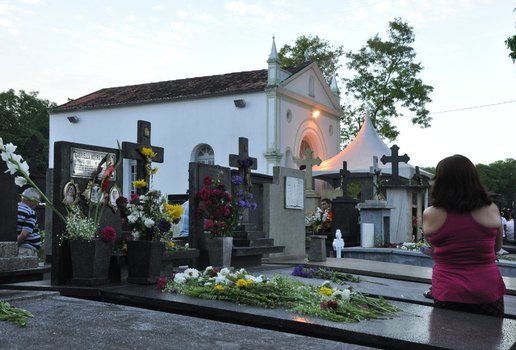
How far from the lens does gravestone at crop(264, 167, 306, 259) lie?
11148 mm

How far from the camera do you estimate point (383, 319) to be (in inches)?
183

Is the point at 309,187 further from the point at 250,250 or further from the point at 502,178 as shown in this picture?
the point at 502,178

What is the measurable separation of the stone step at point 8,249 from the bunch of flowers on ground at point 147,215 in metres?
1.32

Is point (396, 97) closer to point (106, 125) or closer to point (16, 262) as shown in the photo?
point (106, 125)

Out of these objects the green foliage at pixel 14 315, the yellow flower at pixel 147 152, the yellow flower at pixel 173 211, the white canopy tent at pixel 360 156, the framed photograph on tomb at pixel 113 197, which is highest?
the white canopy tent at pixel 360 156

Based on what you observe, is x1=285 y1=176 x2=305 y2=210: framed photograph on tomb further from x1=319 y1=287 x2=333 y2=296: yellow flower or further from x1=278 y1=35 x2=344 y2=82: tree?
x1=278 y1=35 x2=344 y2=82: tree

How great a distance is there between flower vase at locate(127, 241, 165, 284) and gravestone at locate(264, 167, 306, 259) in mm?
4735

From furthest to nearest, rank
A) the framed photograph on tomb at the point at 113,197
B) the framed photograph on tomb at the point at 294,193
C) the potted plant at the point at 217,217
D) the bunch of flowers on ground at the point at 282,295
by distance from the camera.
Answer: the framed photograph on tomb at the point at 294,193
the potted plant at the point at 217,217
the framed photograph on tomb at the point at 113,197
the bunch of flowers on ground at the point at 282,295

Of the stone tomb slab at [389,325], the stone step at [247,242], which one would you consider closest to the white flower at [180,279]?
the stone tomb slab at [389,325]

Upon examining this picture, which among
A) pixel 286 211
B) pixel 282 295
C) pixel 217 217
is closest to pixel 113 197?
pixel 217 217

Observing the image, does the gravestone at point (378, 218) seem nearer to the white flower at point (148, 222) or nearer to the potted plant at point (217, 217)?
the potted plant at point (217, 217)

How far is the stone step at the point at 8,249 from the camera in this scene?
6741mm

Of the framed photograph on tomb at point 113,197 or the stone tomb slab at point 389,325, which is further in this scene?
the framed photograph on tomb at point 113,197

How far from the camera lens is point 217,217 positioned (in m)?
8.49
